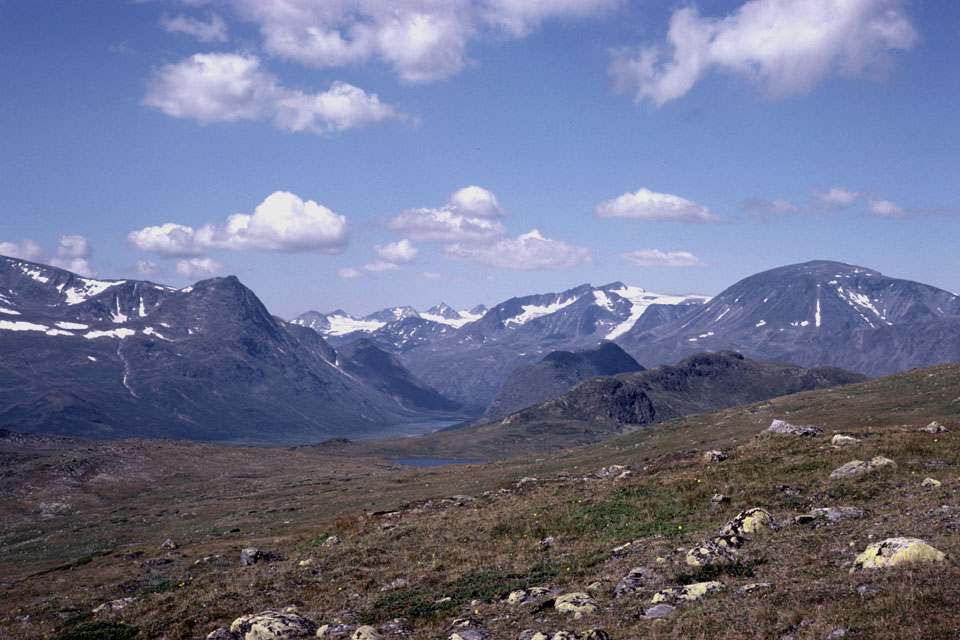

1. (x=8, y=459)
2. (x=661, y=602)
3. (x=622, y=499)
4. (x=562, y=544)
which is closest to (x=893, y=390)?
(x=622, y=499)

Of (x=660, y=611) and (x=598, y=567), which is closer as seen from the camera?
(x=660, y=611)

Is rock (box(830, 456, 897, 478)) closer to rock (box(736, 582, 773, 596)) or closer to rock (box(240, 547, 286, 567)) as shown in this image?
rock (box(736, 582, 773, 596))

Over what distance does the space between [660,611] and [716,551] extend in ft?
20.5

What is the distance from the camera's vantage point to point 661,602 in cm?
2169

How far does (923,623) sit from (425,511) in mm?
40538

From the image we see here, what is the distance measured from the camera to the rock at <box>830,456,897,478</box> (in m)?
34.9

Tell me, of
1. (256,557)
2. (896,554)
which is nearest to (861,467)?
(896,554)

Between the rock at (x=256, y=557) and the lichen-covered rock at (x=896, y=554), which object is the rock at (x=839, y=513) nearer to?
the lichen-covered rock at (x=896, y=554)

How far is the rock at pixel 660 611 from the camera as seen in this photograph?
67.6 feet

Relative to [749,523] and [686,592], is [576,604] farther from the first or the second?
[749,523]

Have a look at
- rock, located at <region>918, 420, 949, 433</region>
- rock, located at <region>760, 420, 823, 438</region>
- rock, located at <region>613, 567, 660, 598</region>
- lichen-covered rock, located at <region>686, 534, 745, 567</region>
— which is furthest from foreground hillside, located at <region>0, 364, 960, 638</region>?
rock, located at <region>760, 420, 823, 438</region>

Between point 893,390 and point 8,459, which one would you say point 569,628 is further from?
point 8,459

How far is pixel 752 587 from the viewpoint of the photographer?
21.3m

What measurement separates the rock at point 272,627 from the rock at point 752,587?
16.3 metres
